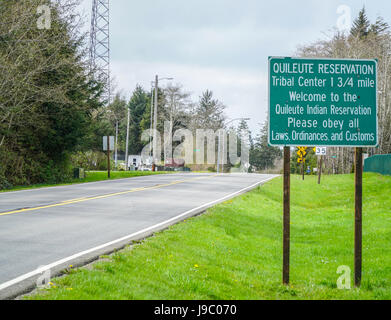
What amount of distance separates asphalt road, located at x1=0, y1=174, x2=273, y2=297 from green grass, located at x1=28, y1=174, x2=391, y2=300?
721 mm

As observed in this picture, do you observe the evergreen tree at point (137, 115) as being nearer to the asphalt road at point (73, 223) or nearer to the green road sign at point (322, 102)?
the asphalt road at point (73, 223)

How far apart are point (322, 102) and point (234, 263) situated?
3.13 m

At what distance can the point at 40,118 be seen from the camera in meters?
26.1

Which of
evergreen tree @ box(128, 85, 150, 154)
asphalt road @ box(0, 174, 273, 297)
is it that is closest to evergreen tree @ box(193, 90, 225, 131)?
evergreen tree @ box(128, 85, 150, 154)

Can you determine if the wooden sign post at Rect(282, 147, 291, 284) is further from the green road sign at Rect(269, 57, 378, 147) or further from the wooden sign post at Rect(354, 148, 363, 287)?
the wooden sign post at Rect(354, 148, 363, 287)

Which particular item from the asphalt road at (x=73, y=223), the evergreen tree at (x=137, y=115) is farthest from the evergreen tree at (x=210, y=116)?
the asphalt road at (x=73, y=223)

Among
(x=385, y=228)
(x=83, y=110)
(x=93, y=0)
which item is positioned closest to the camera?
(x=385, y=228)

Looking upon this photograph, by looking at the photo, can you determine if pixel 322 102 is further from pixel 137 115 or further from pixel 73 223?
pixel 137 115

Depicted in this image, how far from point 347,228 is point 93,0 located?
39.2 meters

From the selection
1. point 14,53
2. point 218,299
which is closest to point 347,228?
point 218,299

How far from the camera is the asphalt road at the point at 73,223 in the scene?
741 centimetres

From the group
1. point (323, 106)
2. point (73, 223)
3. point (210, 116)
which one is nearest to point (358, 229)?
point (323, 106)

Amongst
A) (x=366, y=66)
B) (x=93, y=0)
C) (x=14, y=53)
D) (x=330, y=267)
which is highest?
(x=93, y=0)

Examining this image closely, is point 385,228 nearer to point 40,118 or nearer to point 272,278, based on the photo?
point 272,278
